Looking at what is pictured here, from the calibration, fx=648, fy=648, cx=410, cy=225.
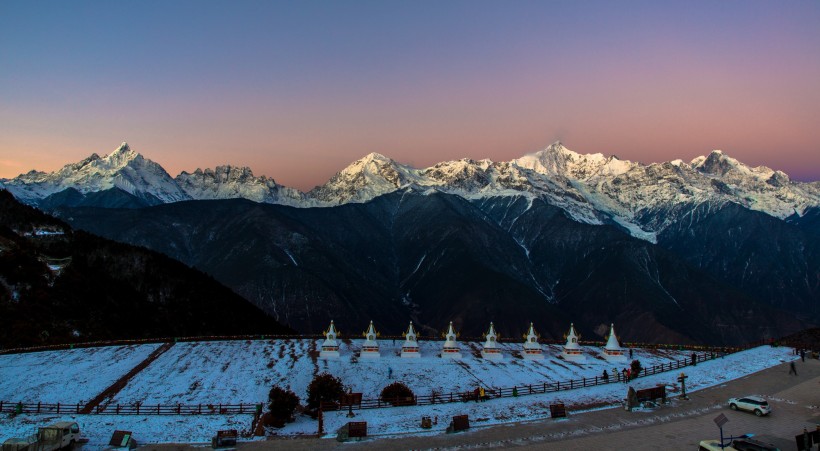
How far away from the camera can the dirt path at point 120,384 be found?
5984cm

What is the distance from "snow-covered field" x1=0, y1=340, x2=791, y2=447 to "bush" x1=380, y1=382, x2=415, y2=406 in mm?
1066

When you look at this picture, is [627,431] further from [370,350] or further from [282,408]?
[370,350]

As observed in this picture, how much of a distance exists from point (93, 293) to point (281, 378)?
5779 cm

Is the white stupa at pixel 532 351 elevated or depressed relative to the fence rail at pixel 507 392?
elevated

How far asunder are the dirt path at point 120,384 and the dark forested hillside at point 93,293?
1919 centimetres

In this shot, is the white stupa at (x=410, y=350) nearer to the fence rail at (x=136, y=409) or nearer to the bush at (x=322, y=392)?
the bush at (x=322, y=392)

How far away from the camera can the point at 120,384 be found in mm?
66500

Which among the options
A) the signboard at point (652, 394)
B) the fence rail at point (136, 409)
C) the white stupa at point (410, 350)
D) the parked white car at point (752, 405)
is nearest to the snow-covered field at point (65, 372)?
the fence rail at point (136, 409)

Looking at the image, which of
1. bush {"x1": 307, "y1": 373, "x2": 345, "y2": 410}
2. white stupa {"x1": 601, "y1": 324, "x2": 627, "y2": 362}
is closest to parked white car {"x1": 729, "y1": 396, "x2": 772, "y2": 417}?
white stupa {"x1": 601, "y1": 324, "x2": 627, "y2": 362}

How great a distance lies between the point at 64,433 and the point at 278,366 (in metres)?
29.9

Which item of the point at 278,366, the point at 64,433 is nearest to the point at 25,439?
the point at 64,433

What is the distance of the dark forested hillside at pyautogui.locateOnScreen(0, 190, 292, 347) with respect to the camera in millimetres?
94438

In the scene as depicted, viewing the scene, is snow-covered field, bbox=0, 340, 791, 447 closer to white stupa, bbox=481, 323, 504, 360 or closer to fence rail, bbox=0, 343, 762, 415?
fence rail, bbox=0, 343, 762, 415

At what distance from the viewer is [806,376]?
6906 cm
